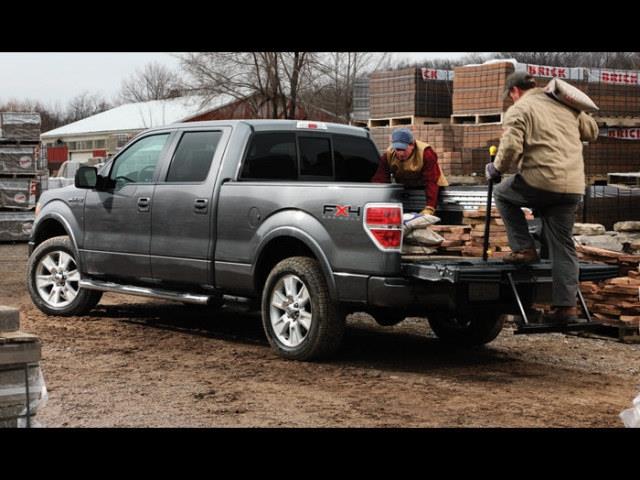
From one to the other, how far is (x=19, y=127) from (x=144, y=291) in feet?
45.4

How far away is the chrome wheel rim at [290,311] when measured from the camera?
350 inches

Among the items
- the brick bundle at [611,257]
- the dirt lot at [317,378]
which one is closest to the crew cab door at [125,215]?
the dirt lot at [317,378]

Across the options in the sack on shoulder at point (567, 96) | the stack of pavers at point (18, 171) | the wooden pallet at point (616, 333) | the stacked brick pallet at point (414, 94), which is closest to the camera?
the sack on shoulder at point (567, 96)

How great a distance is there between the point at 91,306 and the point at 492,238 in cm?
448

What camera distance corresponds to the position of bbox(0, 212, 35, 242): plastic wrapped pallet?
886 inches

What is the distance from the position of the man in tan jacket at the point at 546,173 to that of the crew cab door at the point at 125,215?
148 inches

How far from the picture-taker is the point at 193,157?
1030 cm

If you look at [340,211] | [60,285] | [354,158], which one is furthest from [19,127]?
[340,211]

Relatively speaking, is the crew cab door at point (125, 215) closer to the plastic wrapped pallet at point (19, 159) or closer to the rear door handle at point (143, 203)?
the rear door handle at point (143, 203)

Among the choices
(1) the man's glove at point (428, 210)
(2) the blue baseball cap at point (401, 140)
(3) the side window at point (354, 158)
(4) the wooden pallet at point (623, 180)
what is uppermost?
(2) the blue baseball cap at point (401, 140)

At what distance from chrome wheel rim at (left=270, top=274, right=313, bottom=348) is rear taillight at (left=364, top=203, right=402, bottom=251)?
0.86m

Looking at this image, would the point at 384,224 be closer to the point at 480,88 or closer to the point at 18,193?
the point at 480,88
